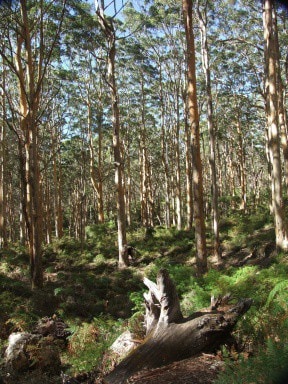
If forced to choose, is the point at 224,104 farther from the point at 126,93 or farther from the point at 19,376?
the point at 19,376

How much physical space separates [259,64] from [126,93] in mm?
10181

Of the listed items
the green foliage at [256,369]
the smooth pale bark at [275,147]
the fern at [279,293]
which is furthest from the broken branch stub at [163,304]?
the smooth pale bark at [275,147]

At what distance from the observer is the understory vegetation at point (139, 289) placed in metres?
4.06

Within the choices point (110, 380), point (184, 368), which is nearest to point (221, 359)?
point (184, 368)

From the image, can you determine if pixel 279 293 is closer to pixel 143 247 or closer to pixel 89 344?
pixel 89 344

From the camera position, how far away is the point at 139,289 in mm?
12445

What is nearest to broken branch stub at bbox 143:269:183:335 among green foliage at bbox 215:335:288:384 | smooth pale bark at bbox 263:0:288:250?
green foliage at bbox 215:335:288:384

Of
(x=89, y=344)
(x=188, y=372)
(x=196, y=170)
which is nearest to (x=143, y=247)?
(x=196, y=170)

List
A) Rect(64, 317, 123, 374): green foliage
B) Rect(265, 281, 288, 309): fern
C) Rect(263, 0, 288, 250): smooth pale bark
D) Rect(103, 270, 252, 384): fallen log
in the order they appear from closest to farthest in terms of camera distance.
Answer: Rect(103, 270, 252, 384): fallen log < Rect(265, 281, 288, 309): fern < Rect(64, 317, 123, 374): green foliage < Rect(263, 0, 288, 250): smooth pale bark

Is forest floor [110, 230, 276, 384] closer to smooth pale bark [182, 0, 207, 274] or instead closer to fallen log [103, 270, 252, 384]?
fallen log [103, 270, 252, 384]

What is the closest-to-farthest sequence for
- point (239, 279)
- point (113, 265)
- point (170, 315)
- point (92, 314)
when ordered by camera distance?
point (170, 315)
point (239, 279)
point (92, 314)
point (113, 265)

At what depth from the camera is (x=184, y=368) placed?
3.77 meters

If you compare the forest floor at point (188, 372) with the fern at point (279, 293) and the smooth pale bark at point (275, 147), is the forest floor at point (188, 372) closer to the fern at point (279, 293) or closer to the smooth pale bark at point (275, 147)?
the fern at point (279, 293)

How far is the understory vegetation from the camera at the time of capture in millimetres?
4059
